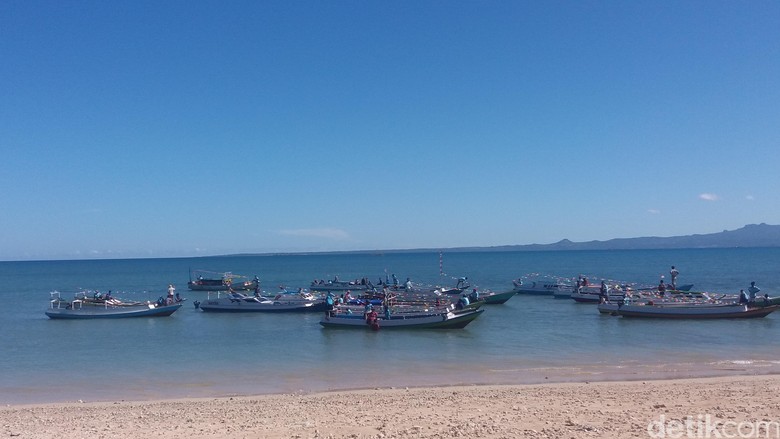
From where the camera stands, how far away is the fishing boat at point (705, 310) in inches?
1336

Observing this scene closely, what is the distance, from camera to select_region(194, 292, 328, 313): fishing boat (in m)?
41.3

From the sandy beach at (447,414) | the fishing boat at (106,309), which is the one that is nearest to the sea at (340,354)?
the fishing boat at (106,309)

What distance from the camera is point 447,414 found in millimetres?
13844

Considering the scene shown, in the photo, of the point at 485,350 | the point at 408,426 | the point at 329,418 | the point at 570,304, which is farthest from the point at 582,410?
the point at 570,304

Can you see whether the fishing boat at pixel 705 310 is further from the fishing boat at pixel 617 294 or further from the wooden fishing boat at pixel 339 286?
the wooden fishing boat at pixel 339 286

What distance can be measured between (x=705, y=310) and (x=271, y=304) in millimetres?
26022

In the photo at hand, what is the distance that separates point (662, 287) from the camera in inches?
1725

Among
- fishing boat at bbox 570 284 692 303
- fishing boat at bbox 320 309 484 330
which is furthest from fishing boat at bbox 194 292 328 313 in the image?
fishing boat at bbox 570 284 692 303

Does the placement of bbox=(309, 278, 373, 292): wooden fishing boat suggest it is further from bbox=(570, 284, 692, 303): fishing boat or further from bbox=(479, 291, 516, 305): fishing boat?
bbox=(570, 284, 692, 303): fishing boat

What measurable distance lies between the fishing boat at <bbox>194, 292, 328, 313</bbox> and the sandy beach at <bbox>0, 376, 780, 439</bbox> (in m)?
24.0

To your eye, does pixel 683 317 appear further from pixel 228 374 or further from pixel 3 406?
pixel 3 406

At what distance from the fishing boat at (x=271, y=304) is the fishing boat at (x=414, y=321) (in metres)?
8.77
